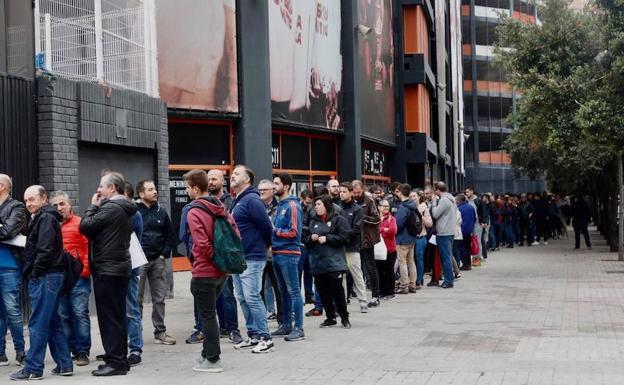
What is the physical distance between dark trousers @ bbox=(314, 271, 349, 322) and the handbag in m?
3.11

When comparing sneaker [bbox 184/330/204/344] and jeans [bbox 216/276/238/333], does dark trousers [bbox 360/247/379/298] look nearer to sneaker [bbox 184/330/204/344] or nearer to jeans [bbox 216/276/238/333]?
jeans [bbox 216/276/238/333]

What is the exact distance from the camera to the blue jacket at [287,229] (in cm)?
1063

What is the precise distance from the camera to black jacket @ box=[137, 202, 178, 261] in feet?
34.2

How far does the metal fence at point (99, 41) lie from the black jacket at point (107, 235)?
185 inches

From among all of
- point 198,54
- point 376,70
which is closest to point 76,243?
point 198,54

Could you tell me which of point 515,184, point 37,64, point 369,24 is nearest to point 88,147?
point 37,64

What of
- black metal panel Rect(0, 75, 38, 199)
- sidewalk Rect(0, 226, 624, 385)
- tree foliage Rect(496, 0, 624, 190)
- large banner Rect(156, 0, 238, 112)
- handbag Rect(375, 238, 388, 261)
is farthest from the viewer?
tree foliage Rect(496, 0, 624, 190)

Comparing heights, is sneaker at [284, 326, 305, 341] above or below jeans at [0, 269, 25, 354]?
below

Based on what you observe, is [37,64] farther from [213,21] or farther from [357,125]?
[357,125]

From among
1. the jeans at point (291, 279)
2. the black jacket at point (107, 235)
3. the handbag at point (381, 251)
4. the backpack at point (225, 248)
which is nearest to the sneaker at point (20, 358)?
the black jacket at point (107, 235)

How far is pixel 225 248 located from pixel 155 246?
207 centimetres

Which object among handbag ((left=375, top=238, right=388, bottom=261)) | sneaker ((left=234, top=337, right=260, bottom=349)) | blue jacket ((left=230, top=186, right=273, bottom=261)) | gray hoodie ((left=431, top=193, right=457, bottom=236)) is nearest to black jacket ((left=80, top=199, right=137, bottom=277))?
blue jacket ((left=230, top=186, right=273, bottom=261))

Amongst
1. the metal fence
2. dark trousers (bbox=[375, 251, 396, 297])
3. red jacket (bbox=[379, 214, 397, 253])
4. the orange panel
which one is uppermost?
the orange panel

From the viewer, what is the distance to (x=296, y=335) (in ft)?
34.8
